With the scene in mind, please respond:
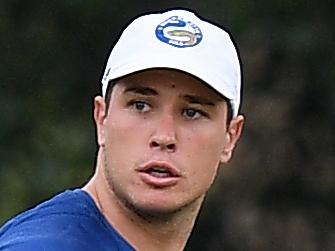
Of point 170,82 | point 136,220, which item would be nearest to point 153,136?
point 170,82

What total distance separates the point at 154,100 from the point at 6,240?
0.47m

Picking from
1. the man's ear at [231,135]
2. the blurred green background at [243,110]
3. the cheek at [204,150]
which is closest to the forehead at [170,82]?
the cheek at [204,150]

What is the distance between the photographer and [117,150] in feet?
11.1

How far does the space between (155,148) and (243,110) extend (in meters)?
4.94

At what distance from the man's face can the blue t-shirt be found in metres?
0.08

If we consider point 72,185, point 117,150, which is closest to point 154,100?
point 117,150

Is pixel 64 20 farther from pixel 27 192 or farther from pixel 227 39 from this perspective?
pixel 227 39

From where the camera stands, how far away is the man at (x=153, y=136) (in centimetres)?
331

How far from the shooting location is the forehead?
3.32 m

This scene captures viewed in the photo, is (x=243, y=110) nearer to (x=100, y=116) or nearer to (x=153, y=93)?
(x=100, y=116)

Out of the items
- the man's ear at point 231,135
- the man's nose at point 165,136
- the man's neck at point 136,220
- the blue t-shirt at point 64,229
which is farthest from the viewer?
the man's ear at point 231,135

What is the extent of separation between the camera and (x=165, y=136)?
3297 millimetres

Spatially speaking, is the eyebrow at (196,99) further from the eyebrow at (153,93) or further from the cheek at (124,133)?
the cheek at (124,133)

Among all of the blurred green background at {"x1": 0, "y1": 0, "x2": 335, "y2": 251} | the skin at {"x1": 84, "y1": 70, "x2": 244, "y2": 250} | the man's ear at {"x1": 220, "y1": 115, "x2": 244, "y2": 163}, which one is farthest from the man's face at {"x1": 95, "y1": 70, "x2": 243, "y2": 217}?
the blurred green background at {"x1": 0, "y1": 0, "x2": 335, "y2": 251}
